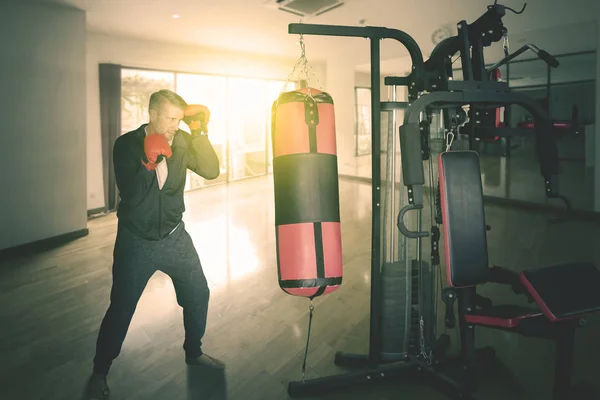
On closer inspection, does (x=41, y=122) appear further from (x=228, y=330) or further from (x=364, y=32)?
(x=364, y=32)

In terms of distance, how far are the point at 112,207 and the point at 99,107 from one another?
5.02 ft

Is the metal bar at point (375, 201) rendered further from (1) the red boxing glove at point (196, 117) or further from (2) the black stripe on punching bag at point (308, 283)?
(1) the red boxing glove at point (196, 117)

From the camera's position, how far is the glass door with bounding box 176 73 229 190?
7.32 meters

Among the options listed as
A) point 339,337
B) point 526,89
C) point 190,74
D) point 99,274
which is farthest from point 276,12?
point 526,89

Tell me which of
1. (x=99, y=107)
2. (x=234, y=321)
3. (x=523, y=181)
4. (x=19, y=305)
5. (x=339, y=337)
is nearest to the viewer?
(x=339, y=337)

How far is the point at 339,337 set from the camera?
7.91 feet

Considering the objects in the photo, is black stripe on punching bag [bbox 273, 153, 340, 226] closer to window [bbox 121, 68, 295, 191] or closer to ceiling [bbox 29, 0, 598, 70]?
ceiling [bbox 29, 0, 598, 70]

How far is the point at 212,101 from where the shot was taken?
25.8 ft

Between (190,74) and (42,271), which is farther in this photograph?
(190,74)

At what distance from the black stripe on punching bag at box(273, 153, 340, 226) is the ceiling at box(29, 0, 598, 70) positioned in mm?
3368

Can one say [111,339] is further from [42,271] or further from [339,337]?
[42,271]

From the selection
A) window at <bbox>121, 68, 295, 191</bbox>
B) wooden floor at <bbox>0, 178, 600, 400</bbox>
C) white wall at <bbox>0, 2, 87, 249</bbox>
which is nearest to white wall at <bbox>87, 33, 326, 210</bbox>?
window at <bbox>121, 68, 295, 191</bbox>

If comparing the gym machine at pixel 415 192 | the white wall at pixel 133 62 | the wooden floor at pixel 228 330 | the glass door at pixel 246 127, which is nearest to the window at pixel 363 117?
the white wall at pixel 133 62

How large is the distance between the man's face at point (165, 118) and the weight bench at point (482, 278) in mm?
1248
